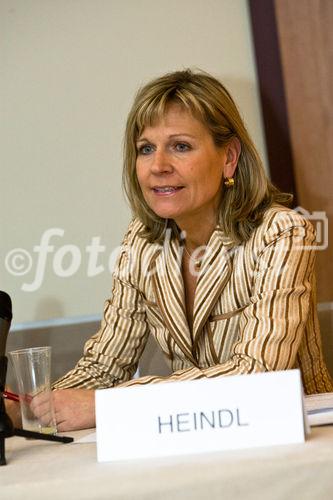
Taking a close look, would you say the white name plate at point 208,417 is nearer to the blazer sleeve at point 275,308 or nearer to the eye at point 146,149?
the blazer sleeve at point 275,308

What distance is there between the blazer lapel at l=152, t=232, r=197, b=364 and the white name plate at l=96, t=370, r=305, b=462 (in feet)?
3.02

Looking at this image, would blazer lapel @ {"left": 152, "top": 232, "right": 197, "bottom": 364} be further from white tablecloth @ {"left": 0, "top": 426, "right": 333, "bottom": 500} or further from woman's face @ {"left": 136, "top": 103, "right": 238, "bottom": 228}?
white tablecloth @ {"left": 0, "top": 426, "right": 333, "bottom": 500}

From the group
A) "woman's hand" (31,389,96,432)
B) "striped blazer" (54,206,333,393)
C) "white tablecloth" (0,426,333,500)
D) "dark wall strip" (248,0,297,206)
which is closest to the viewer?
"white tablecloth" (0,426,333,500)

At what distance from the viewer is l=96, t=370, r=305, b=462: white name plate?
48.9 inches

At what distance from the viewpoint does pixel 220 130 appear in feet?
7.20

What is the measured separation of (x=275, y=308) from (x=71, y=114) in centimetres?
144

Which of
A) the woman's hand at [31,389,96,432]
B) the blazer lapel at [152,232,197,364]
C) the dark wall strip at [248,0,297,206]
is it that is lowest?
the woman's hand at [31,389,96,432]

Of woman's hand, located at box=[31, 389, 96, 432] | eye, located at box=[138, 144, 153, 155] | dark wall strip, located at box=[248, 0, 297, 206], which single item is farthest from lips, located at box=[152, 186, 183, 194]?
dark wall strip, located at box=[248, 0, 297, 206]

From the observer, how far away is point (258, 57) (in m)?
2.90

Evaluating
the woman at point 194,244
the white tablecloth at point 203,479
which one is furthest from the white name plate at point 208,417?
the woman at point 194,244

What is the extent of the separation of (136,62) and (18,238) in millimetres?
775

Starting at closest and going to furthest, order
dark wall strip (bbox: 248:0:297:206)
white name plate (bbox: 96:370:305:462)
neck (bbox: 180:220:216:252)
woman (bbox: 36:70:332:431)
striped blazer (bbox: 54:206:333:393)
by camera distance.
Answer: white name plate (bbox: 96:370:305:462), striped blazer (bbox: 54:206:333:393), woman (bbox: 36:70:332:431), neck (bbox: 180:220:216:252), dark wall strip (bbox: 248:0:297:206)

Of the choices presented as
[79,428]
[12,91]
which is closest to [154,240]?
[79,428]

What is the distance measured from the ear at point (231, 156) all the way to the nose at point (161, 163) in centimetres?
20
